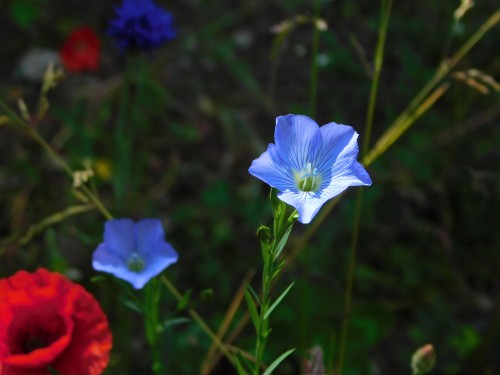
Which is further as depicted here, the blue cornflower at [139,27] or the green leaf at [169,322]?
the blue cornflower at [139,27]

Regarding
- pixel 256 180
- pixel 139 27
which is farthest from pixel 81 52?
pixel 139 27

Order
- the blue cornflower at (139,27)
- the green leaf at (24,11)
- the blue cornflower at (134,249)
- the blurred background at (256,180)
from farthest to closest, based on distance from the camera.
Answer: the green leaf at (24,11) < the blurred background at (256,180) < the blue cornflower at (139,27) < the blue cornflower at (134,249)

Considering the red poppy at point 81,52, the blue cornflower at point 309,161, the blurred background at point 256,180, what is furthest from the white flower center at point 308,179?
the red poppy at point 81,52

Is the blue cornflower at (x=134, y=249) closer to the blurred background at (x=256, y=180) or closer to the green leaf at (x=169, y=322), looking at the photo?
the green leaf at (x=169, y=322)

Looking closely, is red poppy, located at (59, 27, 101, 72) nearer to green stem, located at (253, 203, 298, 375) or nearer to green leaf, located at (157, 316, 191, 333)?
green leaf, located at (157, 316, 191, 333)

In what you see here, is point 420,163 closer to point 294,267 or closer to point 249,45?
point 294,267

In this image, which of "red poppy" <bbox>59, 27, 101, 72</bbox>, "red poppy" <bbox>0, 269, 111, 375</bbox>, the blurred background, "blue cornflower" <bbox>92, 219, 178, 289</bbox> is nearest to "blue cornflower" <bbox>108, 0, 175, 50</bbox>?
the blurred background
